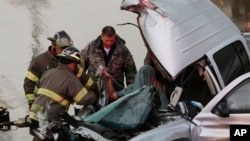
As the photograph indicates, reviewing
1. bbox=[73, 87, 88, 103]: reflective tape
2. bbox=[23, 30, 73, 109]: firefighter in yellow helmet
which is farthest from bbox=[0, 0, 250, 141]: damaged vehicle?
bbox=[23, 30, 73, 109]: firefighter in yellow helmet

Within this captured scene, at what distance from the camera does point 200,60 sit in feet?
19.6

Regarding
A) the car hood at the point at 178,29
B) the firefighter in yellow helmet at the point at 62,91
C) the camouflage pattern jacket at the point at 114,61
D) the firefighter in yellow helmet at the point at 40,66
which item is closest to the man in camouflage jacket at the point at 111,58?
the camouflage pattern jacket at the point at 114,61

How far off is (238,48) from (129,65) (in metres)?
1.59

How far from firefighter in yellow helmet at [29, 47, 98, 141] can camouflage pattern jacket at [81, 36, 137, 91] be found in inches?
48.8

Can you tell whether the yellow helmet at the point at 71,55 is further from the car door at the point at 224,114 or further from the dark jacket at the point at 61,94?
the car door at the point at 224,114

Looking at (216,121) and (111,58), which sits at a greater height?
(111,58)

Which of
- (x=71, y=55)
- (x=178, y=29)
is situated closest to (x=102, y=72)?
(x=71, y=55)

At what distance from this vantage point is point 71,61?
6066mm

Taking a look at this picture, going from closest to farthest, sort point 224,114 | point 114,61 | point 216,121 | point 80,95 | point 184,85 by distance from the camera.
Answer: point 224,114 → point 216,121 → point 80,95 → point 184,85 → point 114,61

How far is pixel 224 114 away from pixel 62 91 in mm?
1828

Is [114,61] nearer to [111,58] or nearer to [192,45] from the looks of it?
[111,58]

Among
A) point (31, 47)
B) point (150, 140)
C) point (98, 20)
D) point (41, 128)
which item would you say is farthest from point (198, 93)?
point (98, 20)

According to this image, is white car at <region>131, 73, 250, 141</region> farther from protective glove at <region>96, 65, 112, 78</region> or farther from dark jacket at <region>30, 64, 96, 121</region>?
protective glove at <region>96, 65, 112, 78</region>

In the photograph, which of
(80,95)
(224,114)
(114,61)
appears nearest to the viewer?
(224,114)
